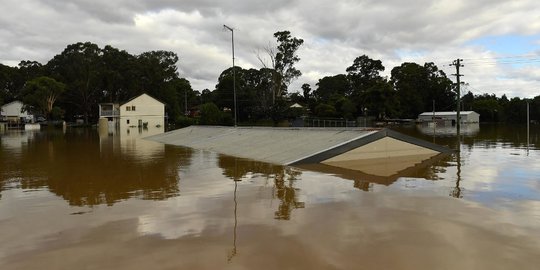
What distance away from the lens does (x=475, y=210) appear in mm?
9109

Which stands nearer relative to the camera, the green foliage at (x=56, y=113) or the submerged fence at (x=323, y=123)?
the submerged fence at (x=323, y=123)

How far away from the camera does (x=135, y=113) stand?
76.4 metres

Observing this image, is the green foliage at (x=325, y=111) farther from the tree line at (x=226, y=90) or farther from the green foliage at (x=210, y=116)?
the green foliage at (x=210, y=116)

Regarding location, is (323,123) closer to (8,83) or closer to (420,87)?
(420,87)

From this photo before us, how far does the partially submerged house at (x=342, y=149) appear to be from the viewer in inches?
686

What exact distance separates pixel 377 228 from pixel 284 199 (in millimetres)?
3222

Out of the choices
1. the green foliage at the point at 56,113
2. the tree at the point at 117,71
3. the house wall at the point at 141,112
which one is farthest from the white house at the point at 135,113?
the green foliage at the point at 56,113

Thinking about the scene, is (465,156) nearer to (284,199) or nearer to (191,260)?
(284,199)

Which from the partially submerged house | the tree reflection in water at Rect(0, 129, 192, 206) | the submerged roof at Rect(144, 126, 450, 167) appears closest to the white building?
the submerged roof at Rect(144, 126, 450, 167)

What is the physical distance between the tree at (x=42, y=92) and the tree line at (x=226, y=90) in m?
0.16

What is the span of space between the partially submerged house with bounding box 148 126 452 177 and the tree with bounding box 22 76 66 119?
195 feet

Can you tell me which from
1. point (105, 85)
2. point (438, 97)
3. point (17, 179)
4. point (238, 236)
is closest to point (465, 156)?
point (238, 236)

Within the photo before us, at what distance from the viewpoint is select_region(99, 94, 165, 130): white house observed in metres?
75.7

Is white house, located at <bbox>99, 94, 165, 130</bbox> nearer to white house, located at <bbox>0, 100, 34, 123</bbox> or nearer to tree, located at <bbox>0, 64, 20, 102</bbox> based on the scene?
white house, located at <bbox>0, 100, 34, 123</bbox>
